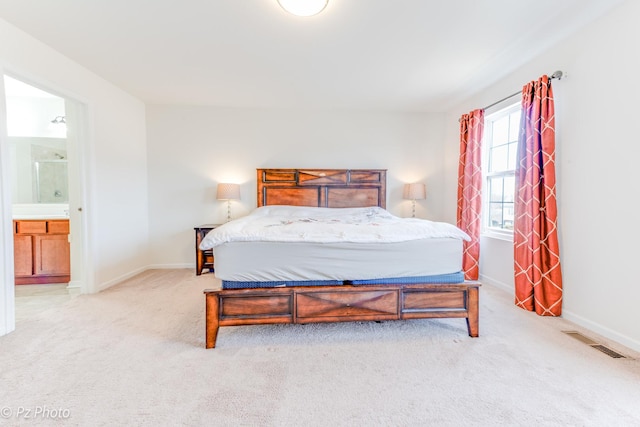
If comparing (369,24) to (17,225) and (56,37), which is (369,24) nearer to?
(56,37)

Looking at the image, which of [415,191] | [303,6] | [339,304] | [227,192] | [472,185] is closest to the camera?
[303,6]

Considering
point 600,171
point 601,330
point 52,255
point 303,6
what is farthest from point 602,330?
point 52,255

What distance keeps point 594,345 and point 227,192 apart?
161 inches

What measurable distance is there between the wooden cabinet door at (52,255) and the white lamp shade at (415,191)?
15.2 feet

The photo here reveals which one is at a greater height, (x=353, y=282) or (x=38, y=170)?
(x=38, y=170)

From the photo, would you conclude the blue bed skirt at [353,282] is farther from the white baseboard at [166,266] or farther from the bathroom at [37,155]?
the bathroom at [37,155]

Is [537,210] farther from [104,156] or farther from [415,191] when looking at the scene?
[104,156]

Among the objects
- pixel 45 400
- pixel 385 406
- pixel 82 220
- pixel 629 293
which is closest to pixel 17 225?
pixel 82 220

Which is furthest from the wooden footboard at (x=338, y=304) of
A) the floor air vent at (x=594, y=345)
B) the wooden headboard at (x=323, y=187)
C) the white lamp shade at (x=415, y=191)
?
the wooden headboard at (x=323, y=187)

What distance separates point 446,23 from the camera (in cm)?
218

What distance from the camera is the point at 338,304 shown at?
204 centimetres

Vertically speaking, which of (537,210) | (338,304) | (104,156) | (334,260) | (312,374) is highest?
(104,156)

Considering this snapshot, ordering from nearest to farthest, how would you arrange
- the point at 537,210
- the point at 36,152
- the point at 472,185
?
the point at 537,210 < the point at 472,185 < the point at 36,152

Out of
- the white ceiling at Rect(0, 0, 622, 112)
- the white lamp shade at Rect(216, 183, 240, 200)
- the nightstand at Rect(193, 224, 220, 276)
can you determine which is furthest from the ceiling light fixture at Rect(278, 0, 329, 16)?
the nightstand at Rect(193, 224, 220, 276)
